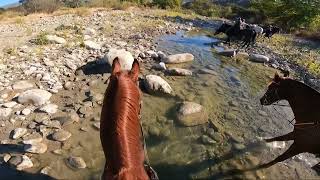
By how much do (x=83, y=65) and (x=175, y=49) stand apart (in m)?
5.22

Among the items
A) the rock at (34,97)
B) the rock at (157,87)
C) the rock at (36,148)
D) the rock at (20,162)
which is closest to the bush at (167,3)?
the rock at (157,87)

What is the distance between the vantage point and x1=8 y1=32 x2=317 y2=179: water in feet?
22.8

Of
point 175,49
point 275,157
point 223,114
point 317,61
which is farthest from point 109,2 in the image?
point 275,157

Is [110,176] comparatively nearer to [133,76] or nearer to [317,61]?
[133,76]

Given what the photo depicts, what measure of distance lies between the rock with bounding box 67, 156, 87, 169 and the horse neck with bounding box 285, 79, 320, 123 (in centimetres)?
383

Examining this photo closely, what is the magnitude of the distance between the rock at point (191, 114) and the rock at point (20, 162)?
3462 millimetres

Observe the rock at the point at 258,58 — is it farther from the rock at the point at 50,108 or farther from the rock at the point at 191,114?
the rock at the point at 50,108

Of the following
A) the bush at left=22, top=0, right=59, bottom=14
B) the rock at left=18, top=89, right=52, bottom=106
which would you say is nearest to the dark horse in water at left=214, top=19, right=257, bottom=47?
the rock at left=18, top=89, right=52, bottom=106

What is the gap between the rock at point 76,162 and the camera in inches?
266

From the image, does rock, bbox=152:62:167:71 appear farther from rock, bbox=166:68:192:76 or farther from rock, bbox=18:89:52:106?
rock, bbox=18:89:52:106

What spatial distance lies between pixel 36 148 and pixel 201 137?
11.0ft

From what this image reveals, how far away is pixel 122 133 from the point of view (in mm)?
3625

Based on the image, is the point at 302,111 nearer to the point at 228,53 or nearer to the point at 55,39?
the point at 228,53

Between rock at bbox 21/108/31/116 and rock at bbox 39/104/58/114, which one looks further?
rock at bbox 39/104/58/114
